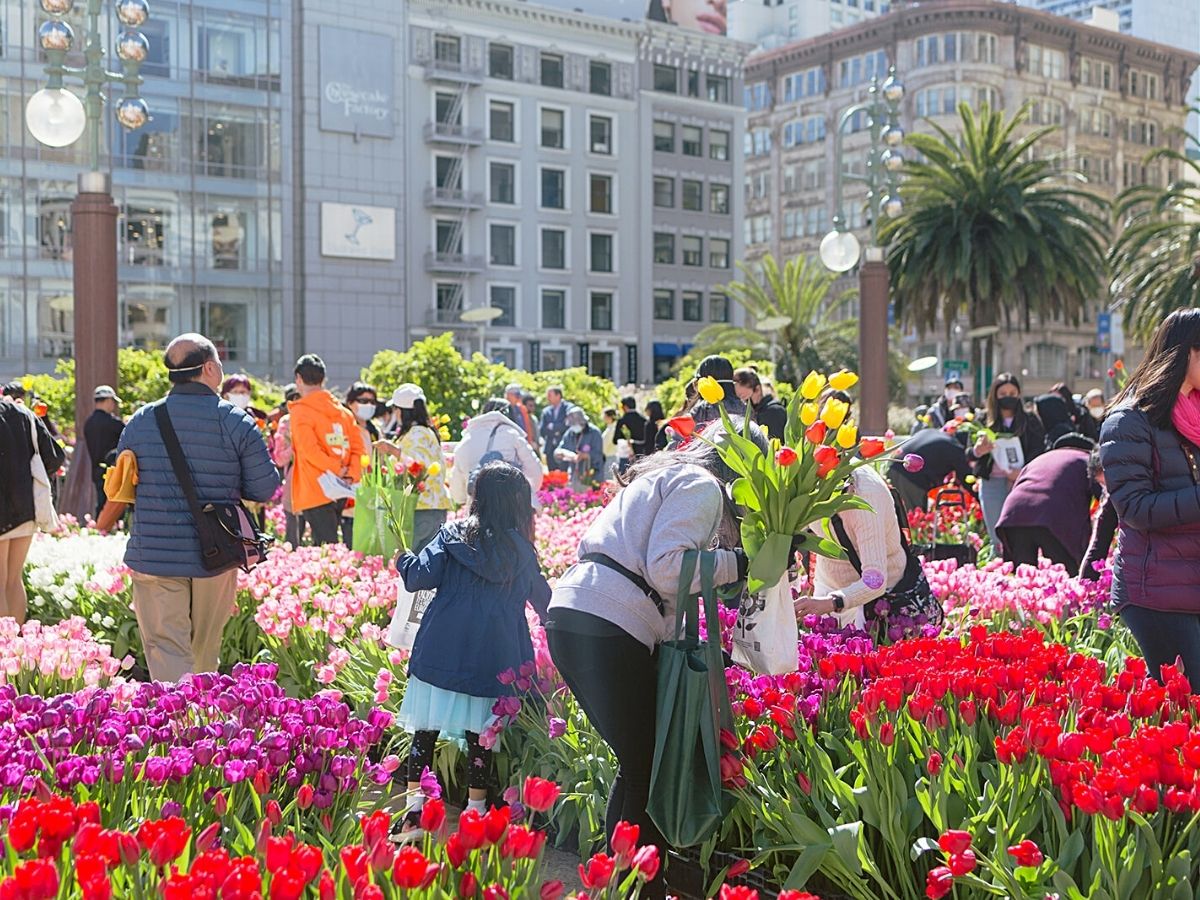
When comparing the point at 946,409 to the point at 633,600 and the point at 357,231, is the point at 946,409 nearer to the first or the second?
the point at 633,600

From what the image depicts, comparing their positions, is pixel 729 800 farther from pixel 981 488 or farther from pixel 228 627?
pixel 981 488

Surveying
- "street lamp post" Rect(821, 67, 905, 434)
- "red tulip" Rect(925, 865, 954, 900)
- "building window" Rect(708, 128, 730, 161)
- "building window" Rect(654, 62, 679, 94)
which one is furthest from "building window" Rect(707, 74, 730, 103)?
"red tulip" Rect(925, 865, 954, 900)

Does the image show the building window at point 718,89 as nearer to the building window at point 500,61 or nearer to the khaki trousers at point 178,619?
the building window at point 500,61

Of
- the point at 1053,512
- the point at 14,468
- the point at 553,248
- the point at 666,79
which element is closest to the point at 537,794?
the point at 14,468

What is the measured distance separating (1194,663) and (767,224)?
8328 centimetres

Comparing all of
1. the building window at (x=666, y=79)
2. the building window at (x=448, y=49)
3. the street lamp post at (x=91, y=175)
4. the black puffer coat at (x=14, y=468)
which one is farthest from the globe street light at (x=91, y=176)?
the building window at (x=666, y=79)

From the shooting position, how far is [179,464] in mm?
6215

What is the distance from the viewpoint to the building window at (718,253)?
63.9 m

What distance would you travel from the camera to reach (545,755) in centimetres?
524

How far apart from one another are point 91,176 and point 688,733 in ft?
32.2

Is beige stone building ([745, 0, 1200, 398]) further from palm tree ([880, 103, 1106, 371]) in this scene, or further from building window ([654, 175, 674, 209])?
palm tree ([880, 103, 1106, 371])

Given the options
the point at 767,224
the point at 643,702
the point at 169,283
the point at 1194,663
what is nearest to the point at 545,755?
the point at 643,702

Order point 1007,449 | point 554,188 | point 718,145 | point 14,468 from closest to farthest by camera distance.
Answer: point 14,468 < point 1007,449 < point 554,188 < point 718,145

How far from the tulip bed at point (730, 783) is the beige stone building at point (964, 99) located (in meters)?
65.5
